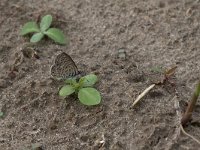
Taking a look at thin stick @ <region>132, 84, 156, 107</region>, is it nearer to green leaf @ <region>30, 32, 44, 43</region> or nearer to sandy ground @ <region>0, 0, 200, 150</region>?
→ sandy ground @ <region>0, 0, 200, 150</region>

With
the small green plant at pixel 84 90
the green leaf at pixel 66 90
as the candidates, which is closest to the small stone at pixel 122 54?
the small green plant at pixel 84 90

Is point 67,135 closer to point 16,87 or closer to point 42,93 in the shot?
point 42,93

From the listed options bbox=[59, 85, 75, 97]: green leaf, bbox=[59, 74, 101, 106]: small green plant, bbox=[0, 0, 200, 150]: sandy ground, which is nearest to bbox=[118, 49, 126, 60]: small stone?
bbox=[0, 0, 200, 150]: sandy ground

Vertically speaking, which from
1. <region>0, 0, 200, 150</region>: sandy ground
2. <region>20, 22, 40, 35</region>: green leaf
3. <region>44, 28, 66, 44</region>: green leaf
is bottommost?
<region>0, 0, 200, 150</region>: sandy ground

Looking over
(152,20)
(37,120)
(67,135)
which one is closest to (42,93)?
(37,120)

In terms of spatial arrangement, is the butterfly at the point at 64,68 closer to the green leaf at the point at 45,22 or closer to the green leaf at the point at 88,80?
the green leaf at the point at 88,80

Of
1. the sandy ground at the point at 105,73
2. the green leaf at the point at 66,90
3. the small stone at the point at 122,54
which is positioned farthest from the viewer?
the small stone at the point at 122,54

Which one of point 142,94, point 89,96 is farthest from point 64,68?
→ point 142,94
